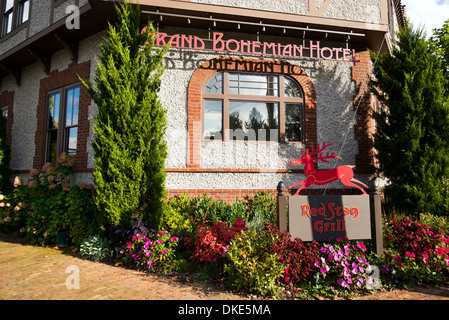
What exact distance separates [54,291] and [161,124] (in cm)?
313

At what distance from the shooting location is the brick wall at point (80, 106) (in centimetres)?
663

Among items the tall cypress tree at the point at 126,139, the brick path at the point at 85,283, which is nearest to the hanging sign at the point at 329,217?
the brick path at the point at 85,283

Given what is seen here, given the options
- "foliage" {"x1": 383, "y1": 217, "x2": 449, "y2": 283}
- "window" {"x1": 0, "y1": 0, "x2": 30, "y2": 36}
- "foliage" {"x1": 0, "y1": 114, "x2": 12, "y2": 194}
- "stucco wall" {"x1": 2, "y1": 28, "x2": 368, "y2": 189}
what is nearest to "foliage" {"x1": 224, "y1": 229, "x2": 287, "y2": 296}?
"foliage" {"x1": 383, "y1": 217, "x2": 449, "y2": 283}

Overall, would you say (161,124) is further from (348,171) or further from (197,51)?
(348,171)

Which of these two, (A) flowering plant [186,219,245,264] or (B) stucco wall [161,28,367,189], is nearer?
(A) flowering plant [186,219,245,264]

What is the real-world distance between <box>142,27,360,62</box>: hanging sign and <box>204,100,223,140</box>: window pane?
123cm

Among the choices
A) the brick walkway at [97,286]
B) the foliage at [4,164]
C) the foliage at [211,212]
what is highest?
the foliage at [4,164]

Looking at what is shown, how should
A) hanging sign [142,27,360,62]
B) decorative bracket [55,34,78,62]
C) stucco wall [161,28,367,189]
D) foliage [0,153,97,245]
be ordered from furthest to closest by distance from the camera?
decorative bracket [55,34,78,62], stucco wall [161,28,367,189], hanging sign [142,27,360,62], foliage [0,153,97,245]

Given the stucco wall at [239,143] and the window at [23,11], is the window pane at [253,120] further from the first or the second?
the window at [23,11]

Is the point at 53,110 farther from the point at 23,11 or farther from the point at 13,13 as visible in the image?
the point at 13,13

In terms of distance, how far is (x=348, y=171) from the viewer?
4.98 m

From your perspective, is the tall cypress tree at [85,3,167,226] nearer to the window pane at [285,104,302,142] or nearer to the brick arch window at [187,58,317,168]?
the brick arch window at [187,58,317,168]

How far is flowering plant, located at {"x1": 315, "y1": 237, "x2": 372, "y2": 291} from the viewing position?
11.6 feet

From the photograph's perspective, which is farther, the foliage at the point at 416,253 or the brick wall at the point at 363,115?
the brick wall at the point at 363,115
